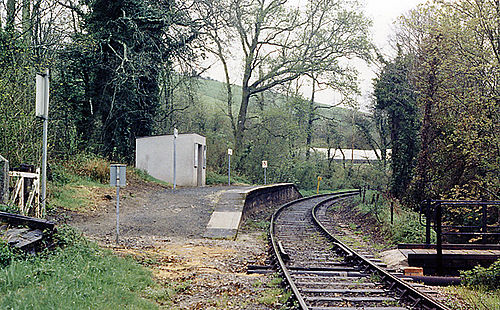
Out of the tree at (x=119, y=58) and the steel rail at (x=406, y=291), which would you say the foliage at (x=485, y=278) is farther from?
the tree at (x=119, y=58)

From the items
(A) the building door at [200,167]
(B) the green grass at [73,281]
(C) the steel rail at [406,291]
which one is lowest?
(C) the steel rail at [406,291]

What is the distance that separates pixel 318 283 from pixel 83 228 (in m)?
7.37

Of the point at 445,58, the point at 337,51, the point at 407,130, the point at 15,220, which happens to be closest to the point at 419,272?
the point at 15,220

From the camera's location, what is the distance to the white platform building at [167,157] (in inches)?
1115

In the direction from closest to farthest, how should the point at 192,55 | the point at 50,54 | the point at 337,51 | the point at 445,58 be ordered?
the point at 445,58
the point at 50,54
the point at 192,55
the point at 337,51

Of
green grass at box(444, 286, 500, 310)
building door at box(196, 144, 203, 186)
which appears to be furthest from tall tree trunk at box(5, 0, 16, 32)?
green grass at box(444, 286, 500, 310)

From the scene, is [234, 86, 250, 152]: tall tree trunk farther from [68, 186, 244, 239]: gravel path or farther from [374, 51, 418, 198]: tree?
[68, 186, 244, 239]: gravel path

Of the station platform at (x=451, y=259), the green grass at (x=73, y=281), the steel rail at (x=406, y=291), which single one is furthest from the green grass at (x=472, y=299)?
the green grass at (x=73, y=281)

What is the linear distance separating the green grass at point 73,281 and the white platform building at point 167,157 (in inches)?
765

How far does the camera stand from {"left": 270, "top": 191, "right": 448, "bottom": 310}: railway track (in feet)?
23.2

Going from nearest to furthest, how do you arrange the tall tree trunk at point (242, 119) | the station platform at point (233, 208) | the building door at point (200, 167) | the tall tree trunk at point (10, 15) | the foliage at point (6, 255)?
the foliage at point (6, 255) < the station platform at point (233, 208) < the tall tree trunk at point (10, 15) < the building door at point (200, 167) < the tall tree trunk at point (242, 119)

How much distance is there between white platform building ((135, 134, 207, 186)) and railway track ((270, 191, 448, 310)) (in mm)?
15291

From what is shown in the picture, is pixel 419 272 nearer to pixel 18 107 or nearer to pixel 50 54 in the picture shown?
pixel 18 107

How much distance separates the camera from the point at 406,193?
23.9 meters
